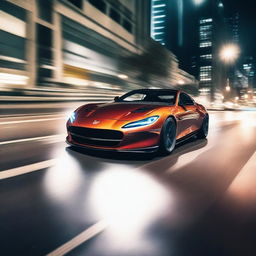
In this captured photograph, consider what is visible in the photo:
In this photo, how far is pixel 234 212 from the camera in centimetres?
310

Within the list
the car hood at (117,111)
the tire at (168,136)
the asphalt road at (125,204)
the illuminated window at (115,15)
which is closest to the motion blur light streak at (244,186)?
the asphalt road at (125,204)

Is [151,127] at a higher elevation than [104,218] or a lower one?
higher

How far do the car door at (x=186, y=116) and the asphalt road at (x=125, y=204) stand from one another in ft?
2.51

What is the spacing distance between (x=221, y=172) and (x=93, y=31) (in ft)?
96.2

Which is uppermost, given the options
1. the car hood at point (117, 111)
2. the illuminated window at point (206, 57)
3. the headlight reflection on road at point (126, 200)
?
the illuminated window at point (206, 57)

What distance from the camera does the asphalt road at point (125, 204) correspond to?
2352mm

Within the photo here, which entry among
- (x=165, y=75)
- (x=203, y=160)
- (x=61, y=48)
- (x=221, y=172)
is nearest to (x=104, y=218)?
(x=221, y=172)

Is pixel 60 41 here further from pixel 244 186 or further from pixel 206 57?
pixel 206 57

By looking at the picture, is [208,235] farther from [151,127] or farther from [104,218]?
[151,127]

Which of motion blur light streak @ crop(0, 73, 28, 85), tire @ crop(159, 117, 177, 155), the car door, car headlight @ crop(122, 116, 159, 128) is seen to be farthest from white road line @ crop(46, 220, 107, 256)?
motion blur light streak @ crop(0, 73, 28, 85)

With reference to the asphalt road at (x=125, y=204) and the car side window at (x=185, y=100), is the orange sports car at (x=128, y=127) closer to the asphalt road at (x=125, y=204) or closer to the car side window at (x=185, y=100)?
the asphalt road at (x=125, y=204)

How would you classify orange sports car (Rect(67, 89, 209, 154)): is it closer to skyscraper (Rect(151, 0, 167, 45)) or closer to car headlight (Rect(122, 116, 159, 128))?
car headlight (Rect(122, 116, 159, 128))

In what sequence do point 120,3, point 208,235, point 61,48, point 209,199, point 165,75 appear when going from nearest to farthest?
point 208,235 → point 209,199 → point 61,48 → point 120,3 → point 165,75

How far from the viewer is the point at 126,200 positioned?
3.34 meters
